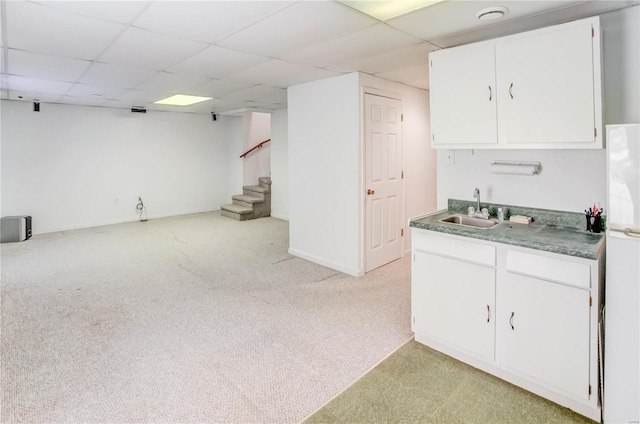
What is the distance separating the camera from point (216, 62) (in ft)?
11.4

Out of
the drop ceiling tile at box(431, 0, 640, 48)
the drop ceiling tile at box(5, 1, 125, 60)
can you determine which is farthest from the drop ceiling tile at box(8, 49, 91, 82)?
the drop ceiling tile at box(431, 0, 640, 48)

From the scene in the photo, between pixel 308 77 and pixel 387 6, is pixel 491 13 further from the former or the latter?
pixel 308 77

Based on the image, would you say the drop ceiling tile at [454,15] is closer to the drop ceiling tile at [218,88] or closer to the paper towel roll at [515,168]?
the paper towel roll at [515,168]

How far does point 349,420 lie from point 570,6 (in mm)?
2779

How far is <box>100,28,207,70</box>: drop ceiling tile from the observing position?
108 inches

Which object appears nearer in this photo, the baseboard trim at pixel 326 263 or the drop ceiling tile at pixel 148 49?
the drop ceiling tile at pixel 148 49

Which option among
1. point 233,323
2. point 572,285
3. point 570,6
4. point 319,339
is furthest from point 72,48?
point 572,285

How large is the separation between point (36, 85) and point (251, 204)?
408cm

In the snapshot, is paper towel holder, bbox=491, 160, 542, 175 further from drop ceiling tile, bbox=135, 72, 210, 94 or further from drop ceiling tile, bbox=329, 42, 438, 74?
drop ceiling tile, bbox=135, 72, 210, 94

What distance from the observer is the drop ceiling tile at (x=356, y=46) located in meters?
2.69

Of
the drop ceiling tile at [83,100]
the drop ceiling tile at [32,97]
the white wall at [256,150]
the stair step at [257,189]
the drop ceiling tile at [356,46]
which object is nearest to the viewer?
the drop ceiling tile at [356,46]

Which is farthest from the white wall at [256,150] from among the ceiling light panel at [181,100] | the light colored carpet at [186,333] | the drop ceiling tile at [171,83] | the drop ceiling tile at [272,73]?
the drop ceiling tile at [272,73]

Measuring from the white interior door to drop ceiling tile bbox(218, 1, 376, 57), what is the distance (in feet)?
4.48

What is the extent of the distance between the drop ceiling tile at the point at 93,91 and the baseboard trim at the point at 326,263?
3291 mm
